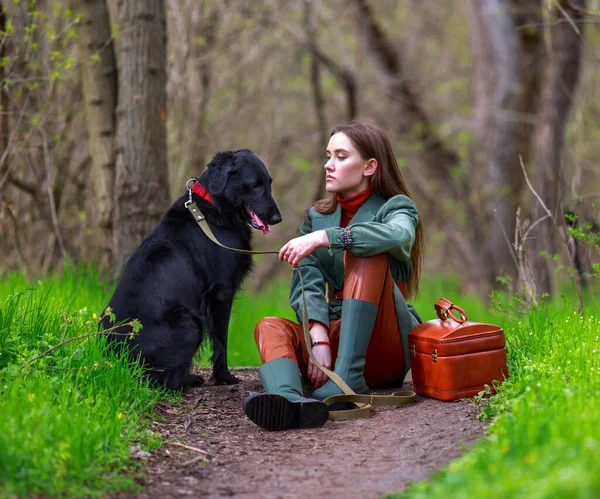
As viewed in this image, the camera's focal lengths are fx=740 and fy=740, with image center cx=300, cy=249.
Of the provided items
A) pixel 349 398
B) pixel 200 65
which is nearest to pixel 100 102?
pixel 200 65

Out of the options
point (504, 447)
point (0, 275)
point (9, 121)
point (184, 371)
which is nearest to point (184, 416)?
point (184, 371)

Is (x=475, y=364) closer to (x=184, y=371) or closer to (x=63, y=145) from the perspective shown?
(x=184, y=371)

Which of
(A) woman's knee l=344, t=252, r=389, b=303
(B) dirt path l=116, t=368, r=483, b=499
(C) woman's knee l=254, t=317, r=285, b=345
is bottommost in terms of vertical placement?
(B) dirt path l=116, t=368, r=483, b=499

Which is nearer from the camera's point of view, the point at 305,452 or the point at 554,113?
the point at 305,452

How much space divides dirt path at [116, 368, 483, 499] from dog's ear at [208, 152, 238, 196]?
119 centimetres

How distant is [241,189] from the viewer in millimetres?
4215

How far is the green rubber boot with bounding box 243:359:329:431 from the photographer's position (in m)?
3.29

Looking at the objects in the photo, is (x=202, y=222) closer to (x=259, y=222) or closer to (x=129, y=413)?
(x=259, y=222)

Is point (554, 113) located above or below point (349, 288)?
above

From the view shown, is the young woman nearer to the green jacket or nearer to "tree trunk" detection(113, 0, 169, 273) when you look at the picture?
the green jacket

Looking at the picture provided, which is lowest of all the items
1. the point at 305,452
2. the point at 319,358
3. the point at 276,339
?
the point at 305,452

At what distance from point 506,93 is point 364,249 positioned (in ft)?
22.9

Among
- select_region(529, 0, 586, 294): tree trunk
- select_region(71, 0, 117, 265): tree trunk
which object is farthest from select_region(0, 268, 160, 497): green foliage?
select_region(529, 0, 586, 294): tree trunk

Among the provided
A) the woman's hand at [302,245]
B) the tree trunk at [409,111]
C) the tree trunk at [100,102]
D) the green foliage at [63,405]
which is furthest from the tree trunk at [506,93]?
the green foliage at [63,405]
